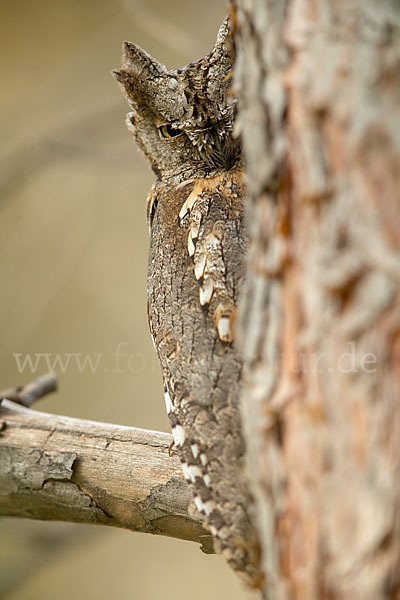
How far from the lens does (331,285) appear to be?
0.70 meters

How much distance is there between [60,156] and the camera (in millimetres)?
4109

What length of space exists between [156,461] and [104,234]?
13.3ft

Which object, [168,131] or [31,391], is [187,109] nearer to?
[168,131]

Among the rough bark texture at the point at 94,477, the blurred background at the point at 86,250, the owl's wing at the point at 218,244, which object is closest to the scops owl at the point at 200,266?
the owl's wing at the point at 218,244

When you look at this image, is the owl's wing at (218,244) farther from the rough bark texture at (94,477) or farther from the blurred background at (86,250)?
the blurred background at (86,250)

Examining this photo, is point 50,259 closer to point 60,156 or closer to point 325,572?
point 60,156

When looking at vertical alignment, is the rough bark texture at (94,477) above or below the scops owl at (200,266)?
below

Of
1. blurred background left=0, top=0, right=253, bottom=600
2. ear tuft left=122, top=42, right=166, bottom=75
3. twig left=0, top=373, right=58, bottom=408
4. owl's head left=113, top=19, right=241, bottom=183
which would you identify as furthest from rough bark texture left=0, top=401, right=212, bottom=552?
blurred background left=0, top=0, right=253, bottom=600

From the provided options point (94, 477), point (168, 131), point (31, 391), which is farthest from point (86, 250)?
point (94, 477)

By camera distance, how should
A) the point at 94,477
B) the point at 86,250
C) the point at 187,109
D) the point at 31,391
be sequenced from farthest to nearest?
the point at 86,250 < the point at 31,391 < the point at 94,477 < the point at 187,109

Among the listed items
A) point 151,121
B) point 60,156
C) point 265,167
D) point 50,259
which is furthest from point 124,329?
point 265,167

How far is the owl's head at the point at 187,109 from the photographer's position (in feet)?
5.29

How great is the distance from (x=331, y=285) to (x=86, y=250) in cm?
489

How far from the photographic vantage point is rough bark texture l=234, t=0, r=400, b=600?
2.23 ft
